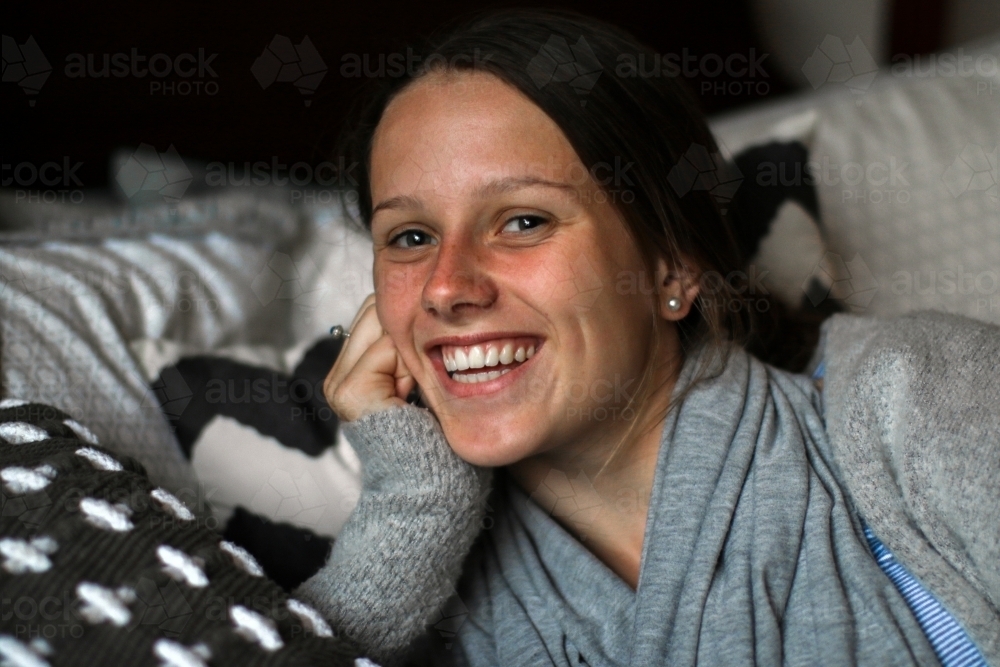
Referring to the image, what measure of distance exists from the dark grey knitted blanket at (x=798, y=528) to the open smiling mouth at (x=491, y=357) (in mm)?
170

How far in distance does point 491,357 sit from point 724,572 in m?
0.27

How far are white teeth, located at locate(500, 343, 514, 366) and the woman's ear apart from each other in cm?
17

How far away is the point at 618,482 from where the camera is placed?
85 cm

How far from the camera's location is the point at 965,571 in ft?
2.15

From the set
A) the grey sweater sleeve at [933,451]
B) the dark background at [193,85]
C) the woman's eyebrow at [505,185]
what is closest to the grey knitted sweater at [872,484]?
the grey sweater sleeve at [933,451]

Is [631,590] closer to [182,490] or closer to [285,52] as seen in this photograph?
[182,490]

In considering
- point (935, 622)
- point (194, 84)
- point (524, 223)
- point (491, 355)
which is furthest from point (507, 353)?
point (194, 84)

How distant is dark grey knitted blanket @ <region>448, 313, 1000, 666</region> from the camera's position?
0.66 m

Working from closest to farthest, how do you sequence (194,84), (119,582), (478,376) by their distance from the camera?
(119,582)
(478,376)
(194,84)

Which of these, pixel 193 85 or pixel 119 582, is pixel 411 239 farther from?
pixel 193 85

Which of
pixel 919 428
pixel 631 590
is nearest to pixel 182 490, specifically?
pixel 631 590

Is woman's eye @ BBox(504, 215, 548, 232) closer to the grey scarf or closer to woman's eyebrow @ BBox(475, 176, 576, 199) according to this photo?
Result: woman's eyebrow @ BBox(475, 176, 576, 199)

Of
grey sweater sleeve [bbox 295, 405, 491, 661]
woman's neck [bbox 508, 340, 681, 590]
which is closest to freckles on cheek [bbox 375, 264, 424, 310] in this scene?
grey sweater sleeve [bbox 295, 405, 491, 661]

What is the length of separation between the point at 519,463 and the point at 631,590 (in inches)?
7.3
